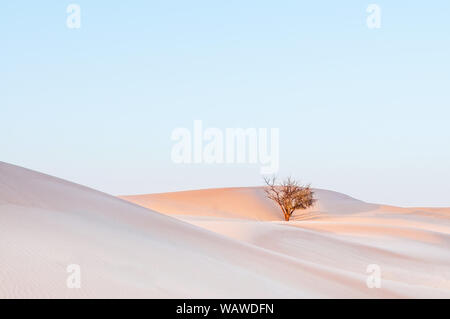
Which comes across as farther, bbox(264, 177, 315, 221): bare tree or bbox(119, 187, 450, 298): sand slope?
bbox(264, 177, 315, 221): bare tree

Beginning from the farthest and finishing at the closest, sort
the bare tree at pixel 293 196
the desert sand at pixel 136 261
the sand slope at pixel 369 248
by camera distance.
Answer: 1. the bare tree at pixel 293 196
2. the sand slope at pixel 369 248
3. the desert sand at pixel 136 261

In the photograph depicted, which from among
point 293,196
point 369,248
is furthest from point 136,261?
point 293,196

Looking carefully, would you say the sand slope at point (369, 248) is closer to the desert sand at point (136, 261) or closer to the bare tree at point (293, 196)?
the desert sand at point (136, 261)

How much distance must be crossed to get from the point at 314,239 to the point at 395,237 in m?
5.11

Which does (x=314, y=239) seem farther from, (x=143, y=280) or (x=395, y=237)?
(x=143, y=280)

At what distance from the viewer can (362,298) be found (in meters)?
6.61

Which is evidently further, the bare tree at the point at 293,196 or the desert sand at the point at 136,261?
the bare tree at the point at 293,196

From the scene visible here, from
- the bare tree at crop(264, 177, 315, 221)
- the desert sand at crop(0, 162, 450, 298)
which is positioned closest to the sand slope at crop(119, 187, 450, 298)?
the desert sand at crop(0, 162, 450, 298)

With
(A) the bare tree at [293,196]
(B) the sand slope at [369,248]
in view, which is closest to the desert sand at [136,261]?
(B) the sand slope at [369,248]

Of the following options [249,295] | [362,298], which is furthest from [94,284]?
[362,298]

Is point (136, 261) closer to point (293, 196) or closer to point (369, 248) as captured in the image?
point (369, 248)

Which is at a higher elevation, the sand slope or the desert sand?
the desert sand

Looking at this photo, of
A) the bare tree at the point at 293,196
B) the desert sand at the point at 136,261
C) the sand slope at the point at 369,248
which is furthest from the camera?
the bare tree at the point at 293,196

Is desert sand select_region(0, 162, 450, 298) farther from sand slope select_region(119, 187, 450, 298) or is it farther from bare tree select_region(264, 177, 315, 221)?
bare tree select_region(264, 177, 315, 221)
